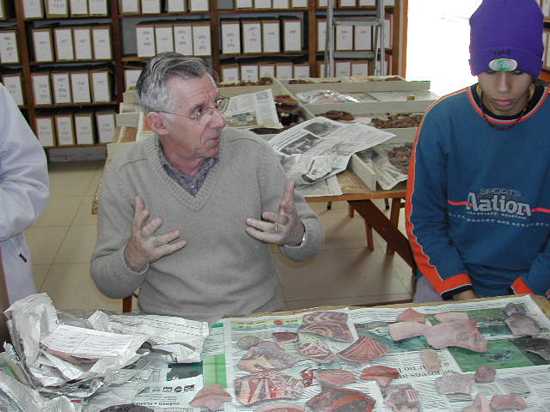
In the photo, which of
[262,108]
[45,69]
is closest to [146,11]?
[45,69]

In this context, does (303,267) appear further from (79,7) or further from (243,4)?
(79,7)

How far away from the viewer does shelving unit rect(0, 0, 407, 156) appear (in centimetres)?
456

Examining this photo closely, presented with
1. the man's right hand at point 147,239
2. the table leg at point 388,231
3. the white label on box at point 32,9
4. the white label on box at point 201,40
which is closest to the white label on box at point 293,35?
the white label on box at point 201,40

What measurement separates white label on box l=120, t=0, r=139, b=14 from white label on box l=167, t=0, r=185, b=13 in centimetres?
23

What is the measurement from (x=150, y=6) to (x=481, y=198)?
3.56 metres

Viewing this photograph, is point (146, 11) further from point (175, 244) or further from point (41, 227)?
point (175, 244)

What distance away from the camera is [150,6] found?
4527mm

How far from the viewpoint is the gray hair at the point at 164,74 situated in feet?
4.79

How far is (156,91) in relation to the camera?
1.48 meters

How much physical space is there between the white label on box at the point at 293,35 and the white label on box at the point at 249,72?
0.91ft

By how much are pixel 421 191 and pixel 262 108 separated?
130 centimetres

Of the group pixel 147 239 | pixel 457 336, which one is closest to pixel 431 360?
pixel 457 336

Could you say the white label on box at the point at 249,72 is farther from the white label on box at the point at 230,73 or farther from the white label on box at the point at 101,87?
the white label on box at the point at 101,87

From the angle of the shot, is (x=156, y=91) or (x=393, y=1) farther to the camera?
(x=393, y=1)
